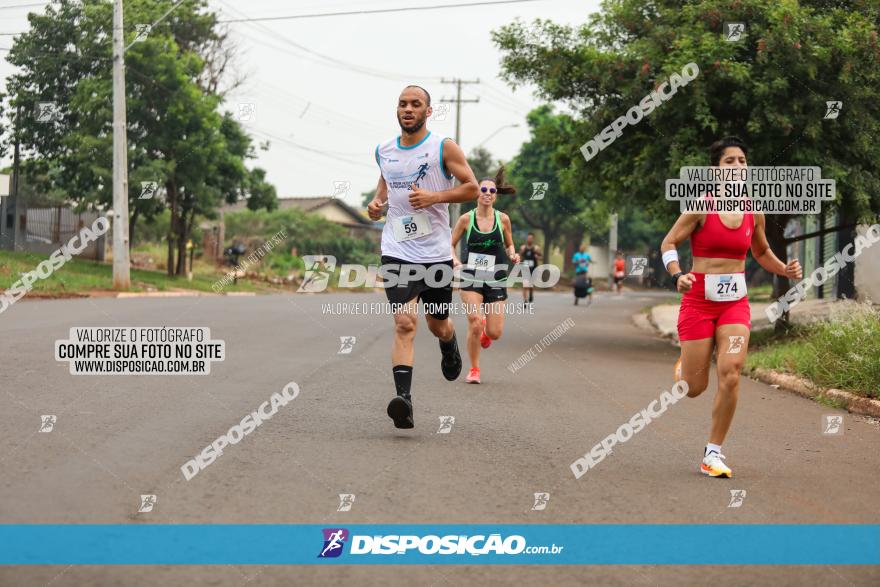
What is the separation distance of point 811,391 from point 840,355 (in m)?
0.63

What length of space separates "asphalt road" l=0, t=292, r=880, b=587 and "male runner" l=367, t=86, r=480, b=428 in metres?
0.68

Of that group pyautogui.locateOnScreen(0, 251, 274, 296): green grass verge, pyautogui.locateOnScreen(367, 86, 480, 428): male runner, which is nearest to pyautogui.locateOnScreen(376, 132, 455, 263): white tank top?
pyautogui.locateOnScreen(367, 86, 480, 428): male runner

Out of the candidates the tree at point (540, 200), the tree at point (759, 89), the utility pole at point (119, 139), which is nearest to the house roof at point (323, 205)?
the tree at point (540, 200)

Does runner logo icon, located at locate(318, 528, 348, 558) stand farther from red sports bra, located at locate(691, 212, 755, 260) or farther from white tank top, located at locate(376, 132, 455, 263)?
red sports bra, located at locate(691, 212, 755, 260)

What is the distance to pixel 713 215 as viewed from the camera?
233 inches

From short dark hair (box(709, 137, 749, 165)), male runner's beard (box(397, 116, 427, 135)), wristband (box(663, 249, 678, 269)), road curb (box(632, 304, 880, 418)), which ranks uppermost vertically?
male runner's beard (box(397, 116, 427, 135))

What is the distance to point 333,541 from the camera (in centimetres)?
413

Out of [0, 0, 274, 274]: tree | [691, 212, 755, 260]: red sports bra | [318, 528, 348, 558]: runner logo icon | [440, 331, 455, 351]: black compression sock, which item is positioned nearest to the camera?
[318, 528, 348, 558]: runner logo icon

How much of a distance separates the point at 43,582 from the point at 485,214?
6.87 metres

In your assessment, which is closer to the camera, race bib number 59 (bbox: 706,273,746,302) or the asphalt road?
the asphalt road

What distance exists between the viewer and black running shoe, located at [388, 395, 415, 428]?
6430mm

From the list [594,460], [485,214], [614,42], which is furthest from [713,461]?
[614,42]

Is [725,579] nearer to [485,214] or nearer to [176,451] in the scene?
[176,451]

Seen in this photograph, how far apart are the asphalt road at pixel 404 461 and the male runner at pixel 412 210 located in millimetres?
680
